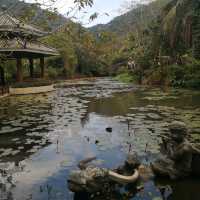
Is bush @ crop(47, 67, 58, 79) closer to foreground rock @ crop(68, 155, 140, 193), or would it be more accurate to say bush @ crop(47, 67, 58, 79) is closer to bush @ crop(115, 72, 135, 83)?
bush @ crop(115, 72, 135, 83)

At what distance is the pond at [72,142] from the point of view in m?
5.48

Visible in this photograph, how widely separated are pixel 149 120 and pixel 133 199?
248 inches

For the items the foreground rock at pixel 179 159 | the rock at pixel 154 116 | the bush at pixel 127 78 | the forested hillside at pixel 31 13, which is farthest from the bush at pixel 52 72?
the forested hillside at pixel 31 13

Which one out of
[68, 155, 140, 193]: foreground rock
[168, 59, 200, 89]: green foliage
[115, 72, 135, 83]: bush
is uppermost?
[168, 59, 200, 89]: green foliage

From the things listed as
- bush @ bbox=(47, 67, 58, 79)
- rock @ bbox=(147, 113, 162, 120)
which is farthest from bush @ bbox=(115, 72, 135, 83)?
rock @ bbox=(147, 113, 162, 120)

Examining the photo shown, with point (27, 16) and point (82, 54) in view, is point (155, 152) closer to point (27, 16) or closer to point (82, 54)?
point (27, 16)

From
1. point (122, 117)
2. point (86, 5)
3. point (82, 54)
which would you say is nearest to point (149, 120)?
point (122, 117)

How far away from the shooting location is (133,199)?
503cm

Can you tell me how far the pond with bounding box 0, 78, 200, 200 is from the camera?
548 centimetres

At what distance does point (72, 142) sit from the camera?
8570 mm

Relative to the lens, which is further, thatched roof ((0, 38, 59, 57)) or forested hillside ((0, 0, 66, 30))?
thatched roof ((0, 38, 59, 57))

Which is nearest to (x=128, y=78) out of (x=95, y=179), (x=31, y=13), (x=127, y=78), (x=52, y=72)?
(x=127, y=78)

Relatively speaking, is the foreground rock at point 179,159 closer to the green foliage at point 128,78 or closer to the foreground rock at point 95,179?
the foreground rock at point 95,179

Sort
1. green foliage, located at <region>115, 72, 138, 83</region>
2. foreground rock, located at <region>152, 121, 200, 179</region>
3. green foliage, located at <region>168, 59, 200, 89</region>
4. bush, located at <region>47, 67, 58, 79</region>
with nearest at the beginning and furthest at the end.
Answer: foreground rock, located at <region>152, 121, 200, 179</region> → green foliage, located at <region>168, 59, 200, 89</region> → green foliage, located at <region>115, 72, 138, 83</region> → bush, located at <region>47, 67, 58, 79</region>
